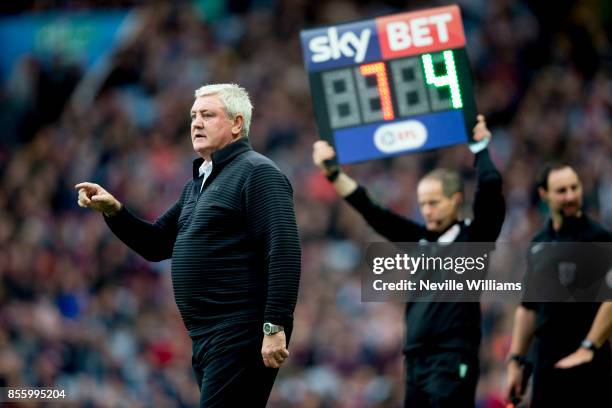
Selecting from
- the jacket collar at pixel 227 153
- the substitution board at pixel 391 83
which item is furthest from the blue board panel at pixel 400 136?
the jacket collar at pixel 227 153

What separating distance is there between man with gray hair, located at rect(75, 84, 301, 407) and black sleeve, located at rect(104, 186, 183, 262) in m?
0.32

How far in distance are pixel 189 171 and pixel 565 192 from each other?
7265 millimetres

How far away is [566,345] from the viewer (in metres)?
6.42

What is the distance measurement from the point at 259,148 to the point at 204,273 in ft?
26.7

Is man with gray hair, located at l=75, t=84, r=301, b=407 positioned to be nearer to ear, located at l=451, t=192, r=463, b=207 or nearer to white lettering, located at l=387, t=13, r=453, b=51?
ear, located at l=451, t=192, r=463, b=207

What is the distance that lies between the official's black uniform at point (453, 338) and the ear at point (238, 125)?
1616 millimetres

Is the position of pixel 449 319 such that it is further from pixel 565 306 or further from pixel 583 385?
pixel 583 385

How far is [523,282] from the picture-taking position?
6.73m

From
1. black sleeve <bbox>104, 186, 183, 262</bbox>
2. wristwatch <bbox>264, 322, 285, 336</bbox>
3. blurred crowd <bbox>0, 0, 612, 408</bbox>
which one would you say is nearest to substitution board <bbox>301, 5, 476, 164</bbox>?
black sleeve <bbox>104, 186, 183, 262</bbox>

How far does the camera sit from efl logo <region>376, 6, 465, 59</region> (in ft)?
21.9

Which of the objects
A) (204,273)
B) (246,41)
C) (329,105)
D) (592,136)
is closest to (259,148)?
(246,41)

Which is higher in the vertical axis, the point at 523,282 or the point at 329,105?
the point at 329,105

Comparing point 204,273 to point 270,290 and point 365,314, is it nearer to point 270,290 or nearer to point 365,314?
point 270,290

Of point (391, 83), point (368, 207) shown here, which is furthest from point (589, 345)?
point (391, 83)
